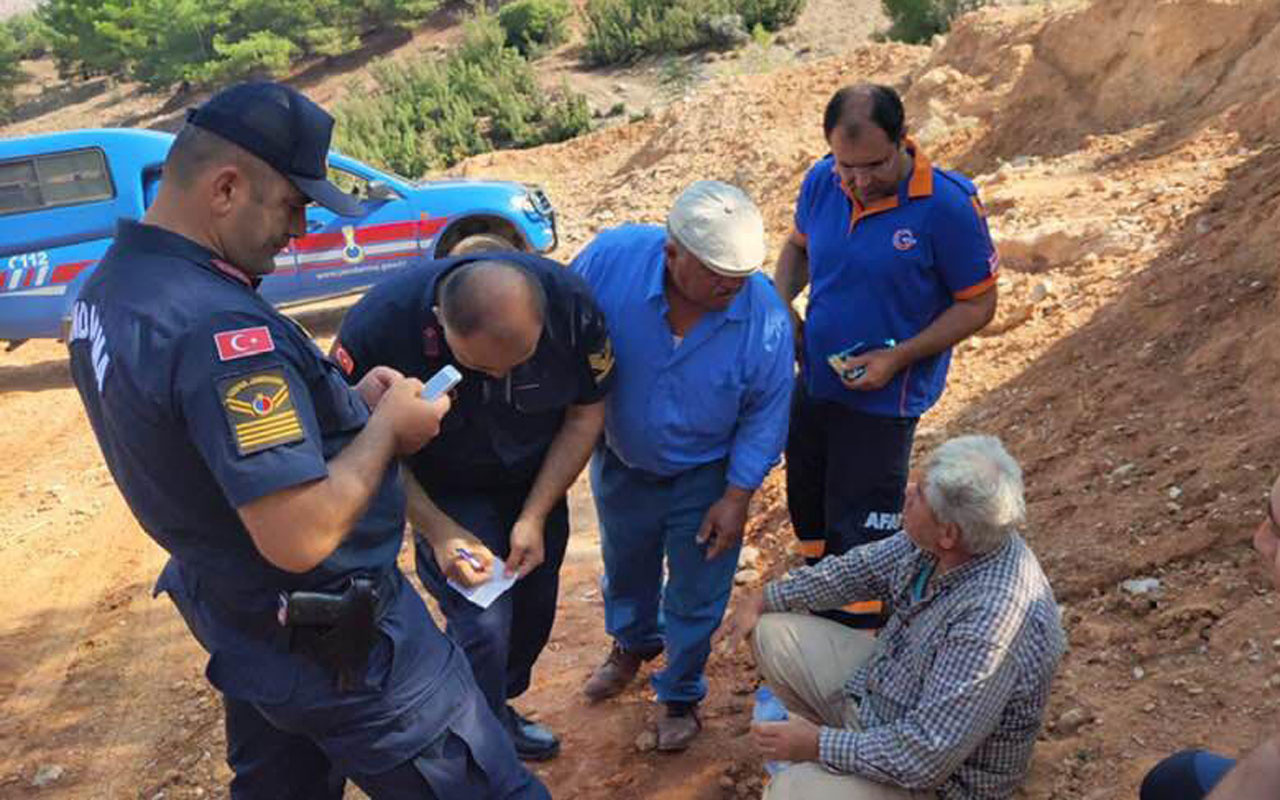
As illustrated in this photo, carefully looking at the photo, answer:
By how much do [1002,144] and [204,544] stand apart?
918cm

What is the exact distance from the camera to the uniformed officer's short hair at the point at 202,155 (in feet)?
6.59

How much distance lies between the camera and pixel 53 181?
9.05m

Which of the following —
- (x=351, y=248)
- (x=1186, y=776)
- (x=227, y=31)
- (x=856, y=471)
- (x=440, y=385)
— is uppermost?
(x=440, y=385)

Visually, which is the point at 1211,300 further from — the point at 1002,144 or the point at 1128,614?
the point at 1002,144

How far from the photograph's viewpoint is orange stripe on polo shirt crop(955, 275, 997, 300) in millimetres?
3289

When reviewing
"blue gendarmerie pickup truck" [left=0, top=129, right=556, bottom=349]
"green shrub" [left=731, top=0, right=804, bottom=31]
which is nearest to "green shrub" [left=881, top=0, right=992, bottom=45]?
"green shrub" [left=731, top=0, right=804, bottom=31]

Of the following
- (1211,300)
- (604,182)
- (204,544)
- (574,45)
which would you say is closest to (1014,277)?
(1211,300)

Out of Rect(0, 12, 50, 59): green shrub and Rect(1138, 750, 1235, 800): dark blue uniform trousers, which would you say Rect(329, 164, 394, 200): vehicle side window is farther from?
Rect(0, 12, 50, 59): green shrub

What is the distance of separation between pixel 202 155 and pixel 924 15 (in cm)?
1452

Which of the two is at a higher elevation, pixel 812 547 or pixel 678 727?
pixel 812 547

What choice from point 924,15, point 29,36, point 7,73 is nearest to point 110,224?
point 924,15

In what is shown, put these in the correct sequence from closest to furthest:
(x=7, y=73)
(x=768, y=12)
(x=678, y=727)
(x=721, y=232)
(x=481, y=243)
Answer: (x=721, y=232)
(x=678, y=727)
(x=481, y=243)
(x=768, y=12)
(x=7, y=73)

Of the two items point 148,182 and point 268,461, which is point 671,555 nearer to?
point 268,461

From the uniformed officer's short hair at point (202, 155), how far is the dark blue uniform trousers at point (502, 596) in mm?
1357
